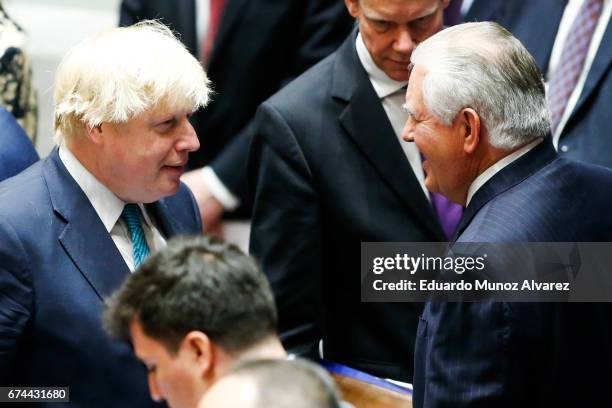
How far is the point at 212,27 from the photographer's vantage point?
17.4 feet

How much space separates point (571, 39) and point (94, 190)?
1858mm

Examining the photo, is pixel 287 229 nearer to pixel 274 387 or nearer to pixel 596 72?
pixel 596 72

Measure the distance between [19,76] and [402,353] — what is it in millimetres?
1474

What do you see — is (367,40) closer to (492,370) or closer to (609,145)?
(609,145)

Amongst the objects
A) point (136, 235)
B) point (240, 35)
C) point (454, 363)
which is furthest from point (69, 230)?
point (240, 35)

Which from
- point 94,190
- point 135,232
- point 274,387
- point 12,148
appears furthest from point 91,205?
point 274,387

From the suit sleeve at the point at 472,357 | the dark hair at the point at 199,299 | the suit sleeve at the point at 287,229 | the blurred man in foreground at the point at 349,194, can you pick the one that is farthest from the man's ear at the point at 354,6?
the dark hair at the point at 199,299

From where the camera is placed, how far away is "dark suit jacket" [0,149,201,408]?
307 centimetres

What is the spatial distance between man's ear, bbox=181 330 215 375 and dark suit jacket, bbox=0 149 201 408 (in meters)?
0.73

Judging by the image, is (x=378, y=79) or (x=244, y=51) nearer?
(x=378, y=79)

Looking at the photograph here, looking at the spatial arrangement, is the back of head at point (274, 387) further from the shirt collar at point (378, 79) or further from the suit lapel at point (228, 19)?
the suit lapel at point (228, 19)

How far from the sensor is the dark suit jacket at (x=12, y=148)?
355cm

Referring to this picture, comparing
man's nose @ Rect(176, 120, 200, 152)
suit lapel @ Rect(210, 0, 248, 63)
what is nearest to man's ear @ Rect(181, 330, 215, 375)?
man's nose @ Rect(176, 120, 200, 152)

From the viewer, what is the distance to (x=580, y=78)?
425cm
